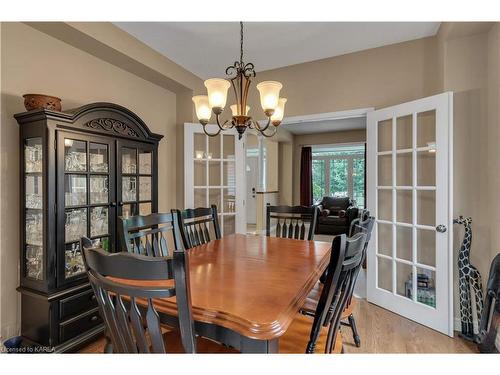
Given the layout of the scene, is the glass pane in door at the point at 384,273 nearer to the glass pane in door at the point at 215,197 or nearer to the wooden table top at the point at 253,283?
the wooden table top at the point at 253,283

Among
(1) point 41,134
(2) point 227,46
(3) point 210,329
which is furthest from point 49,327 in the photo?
(2) point 227,46

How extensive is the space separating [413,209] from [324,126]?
4509 mm

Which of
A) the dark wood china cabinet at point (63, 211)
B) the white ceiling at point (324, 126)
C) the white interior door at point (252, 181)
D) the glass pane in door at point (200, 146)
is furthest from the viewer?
the white interior door at point (252, 181)

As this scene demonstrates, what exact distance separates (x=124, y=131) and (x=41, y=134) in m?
0.66

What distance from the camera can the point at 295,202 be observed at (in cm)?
805

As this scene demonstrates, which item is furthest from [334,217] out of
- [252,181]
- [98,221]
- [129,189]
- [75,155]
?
[75,155]

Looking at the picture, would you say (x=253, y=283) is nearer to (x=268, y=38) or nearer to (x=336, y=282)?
(x=336, y=282)

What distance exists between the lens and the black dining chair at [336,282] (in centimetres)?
97

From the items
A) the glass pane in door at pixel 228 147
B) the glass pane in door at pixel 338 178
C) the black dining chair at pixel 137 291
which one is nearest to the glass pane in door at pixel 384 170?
the glass pane in door at pixel 228 147

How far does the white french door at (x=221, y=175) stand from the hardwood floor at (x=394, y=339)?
171 centimetres

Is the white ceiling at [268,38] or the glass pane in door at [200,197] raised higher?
the white ceiling at [268,38]

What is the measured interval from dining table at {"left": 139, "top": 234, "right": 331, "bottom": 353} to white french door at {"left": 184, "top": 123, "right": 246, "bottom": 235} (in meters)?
1.60

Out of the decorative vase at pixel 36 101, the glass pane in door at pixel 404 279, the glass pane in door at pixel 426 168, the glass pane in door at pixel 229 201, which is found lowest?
the glass pane in door at pixel 404 279
